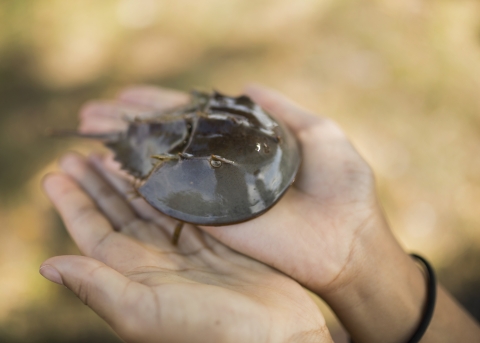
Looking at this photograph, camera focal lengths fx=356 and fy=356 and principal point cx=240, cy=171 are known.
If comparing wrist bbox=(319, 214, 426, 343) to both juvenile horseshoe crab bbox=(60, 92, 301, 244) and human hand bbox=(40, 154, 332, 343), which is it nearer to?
human hand bbox=(40, 154, 332, 343)

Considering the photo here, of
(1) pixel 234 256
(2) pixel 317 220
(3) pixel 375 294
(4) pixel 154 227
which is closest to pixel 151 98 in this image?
(4) pixel 154 227

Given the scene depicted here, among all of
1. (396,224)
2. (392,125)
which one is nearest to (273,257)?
(396,224)

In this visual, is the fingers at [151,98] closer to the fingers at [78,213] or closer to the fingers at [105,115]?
Answer: the fingers at [105,115]

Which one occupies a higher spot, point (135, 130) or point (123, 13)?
point (123, 13)

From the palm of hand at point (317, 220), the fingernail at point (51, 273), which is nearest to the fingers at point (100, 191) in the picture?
the palm of hand at point (317, 220)

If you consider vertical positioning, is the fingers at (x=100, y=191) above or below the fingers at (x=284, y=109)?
below

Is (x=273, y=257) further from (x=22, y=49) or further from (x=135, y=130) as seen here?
(x=22, y=49)

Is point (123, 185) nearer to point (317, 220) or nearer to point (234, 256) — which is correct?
point (234, 256)
